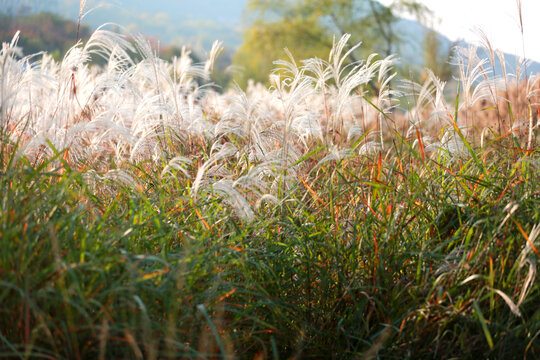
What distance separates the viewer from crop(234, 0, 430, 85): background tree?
22.5m

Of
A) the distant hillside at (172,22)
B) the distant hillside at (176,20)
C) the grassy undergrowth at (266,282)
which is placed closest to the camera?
the grassy undergrowth at (266,282)

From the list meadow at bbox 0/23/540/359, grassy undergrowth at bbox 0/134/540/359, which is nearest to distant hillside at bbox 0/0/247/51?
meadow at bbox 0/23/540/359

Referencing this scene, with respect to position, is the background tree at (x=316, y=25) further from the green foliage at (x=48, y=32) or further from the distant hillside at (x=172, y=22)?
the green foliage at (x=48, y=32)

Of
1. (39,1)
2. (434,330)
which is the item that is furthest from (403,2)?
(434,330)

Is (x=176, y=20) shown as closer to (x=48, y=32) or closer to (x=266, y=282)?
(x=48, y=32)

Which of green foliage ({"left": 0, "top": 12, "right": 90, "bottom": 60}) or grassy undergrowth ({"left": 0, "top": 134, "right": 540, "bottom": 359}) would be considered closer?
grassy undergrowth ({"left": 0, "top": 134, "right": 540, "bottom": 359})

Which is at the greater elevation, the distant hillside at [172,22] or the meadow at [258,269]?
the distant hillside at [172,22]

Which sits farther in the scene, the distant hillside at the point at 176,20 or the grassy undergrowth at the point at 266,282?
the distant hillside at the point at 176,20

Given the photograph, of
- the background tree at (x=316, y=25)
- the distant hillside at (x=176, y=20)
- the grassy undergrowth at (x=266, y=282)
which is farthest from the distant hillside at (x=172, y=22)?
the grassy undergrowth at (x=266, y=282)

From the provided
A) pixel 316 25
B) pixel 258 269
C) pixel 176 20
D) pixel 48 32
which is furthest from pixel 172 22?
pixel 258 269

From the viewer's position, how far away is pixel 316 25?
74.5ft

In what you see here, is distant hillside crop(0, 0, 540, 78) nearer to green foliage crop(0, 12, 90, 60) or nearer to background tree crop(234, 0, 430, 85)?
green foliage crop(0, 12, 90, 60)

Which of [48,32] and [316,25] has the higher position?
[316,25]

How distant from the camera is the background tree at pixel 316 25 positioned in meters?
22.5
